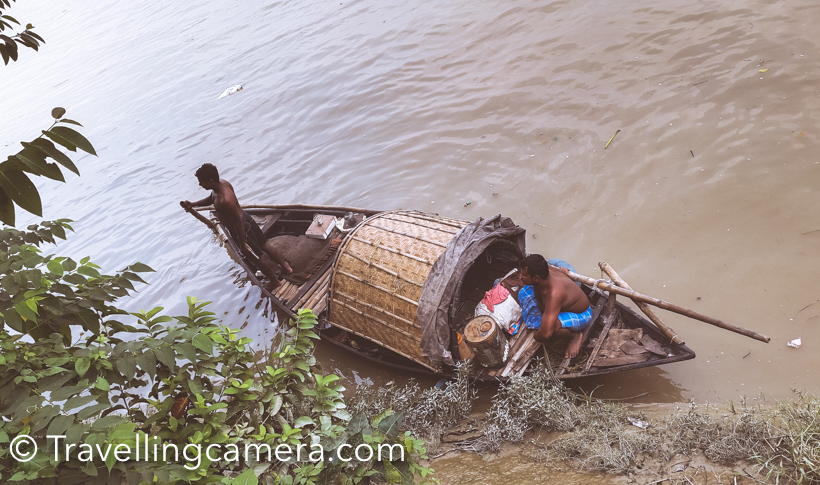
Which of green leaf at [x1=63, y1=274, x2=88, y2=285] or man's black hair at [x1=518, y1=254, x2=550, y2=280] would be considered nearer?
green leaf at [x1=63, y1=274, x2=88, y2=285]

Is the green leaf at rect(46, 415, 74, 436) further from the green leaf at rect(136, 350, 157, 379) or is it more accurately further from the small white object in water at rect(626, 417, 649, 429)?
the small white object in water at rect(626, 417, 649, 429)

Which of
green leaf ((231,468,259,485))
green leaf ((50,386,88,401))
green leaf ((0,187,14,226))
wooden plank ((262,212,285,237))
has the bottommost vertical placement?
wooden plank ((262,212,285,237))

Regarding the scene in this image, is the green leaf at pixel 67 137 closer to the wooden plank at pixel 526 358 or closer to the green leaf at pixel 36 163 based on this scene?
the green leaf at pixel 36 163

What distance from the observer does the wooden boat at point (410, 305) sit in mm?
4906

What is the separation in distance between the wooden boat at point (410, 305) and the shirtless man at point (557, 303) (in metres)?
0.15

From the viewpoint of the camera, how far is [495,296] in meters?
5.55

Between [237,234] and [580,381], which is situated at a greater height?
[237,234]

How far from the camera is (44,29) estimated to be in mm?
22109

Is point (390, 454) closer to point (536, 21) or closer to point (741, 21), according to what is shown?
point (741, 21)

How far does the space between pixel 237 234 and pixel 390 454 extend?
17.6 feet

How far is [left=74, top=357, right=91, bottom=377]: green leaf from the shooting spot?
220 centimetres

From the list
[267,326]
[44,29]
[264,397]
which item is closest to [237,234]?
[267,326]

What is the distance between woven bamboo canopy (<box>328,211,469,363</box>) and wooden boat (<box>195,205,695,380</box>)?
12 millimetres

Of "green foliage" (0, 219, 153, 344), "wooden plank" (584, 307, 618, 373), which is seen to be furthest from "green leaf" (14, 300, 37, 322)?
"wooden plank" (584, 307, 618, 373)
